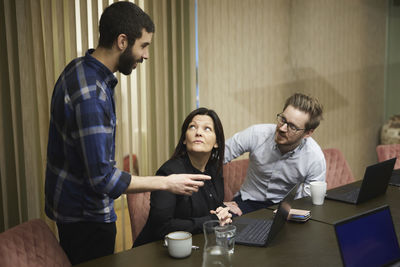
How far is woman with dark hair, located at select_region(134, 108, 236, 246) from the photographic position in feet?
5.51

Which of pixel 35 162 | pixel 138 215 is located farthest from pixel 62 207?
pixel 35 162

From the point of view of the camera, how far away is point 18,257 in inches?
49.2

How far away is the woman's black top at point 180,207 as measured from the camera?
→ 1666mm

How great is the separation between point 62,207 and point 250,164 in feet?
4.43

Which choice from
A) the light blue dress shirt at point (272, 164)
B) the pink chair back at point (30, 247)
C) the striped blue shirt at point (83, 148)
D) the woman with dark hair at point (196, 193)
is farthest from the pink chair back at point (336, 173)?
the pink chair back at point (30, 247)

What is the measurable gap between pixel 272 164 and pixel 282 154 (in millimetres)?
91

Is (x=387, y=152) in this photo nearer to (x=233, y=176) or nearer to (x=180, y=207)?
(x=233, y=176)

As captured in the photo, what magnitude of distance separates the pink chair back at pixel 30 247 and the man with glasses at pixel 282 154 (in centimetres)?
135

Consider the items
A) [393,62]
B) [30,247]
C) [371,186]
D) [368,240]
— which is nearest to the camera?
[368,240]

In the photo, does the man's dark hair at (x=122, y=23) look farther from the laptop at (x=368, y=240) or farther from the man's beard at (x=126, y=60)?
the laptop at (x=368, y=240)

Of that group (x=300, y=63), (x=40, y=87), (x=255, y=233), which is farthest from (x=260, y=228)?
(x=300, y=63)

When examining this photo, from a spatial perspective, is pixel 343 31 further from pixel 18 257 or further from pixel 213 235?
pixel 18 257

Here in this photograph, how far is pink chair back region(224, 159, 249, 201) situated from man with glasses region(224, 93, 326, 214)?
93 millimetres

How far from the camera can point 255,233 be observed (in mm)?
1520
